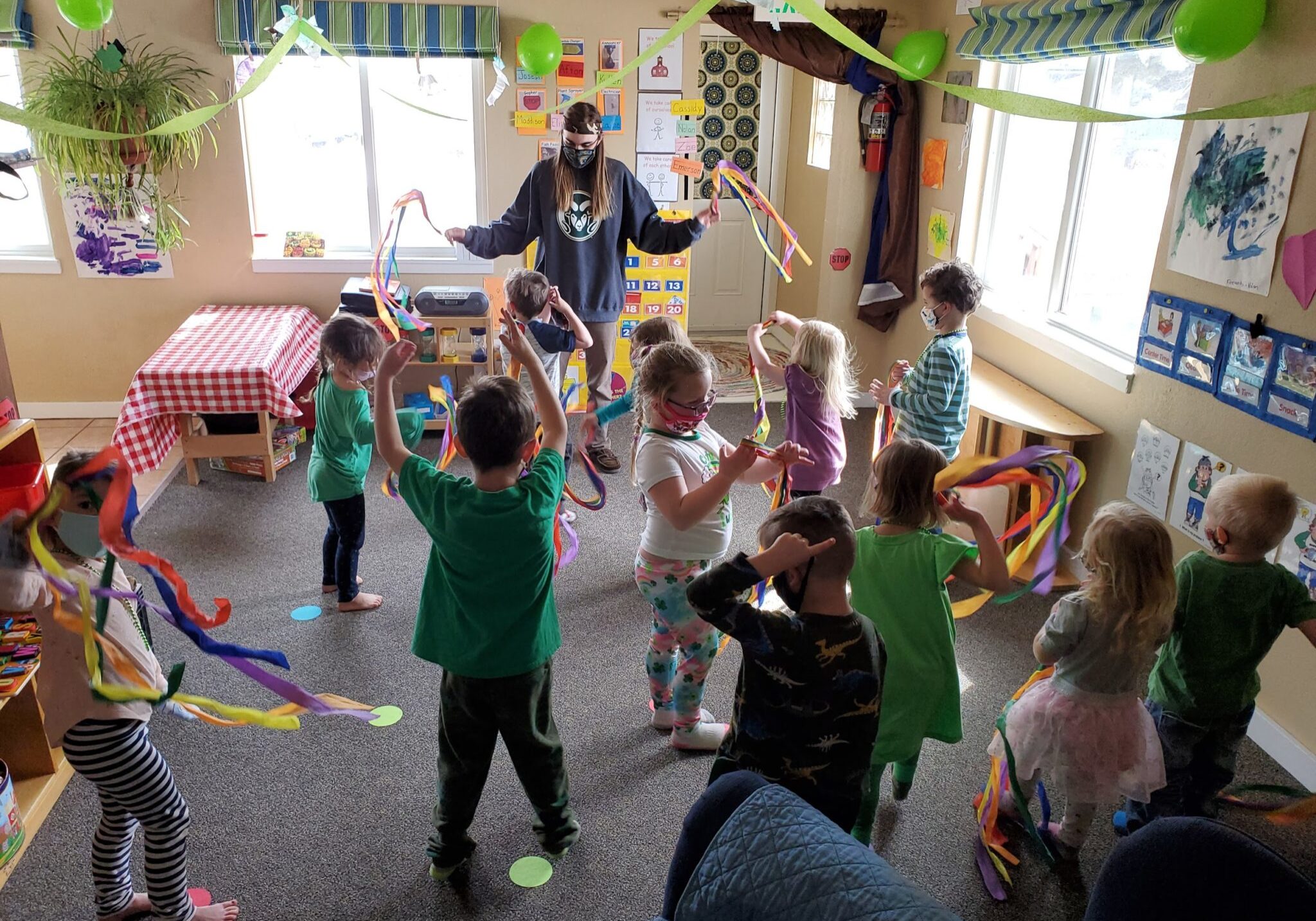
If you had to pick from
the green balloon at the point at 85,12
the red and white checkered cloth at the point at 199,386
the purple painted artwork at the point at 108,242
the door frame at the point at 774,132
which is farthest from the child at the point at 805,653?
the door frame at the point at 774,132

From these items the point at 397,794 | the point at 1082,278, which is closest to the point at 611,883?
the point at 397,794

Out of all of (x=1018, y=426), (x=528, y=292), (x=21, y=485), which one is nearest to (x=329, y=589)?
Answer: (x=21, y=485)

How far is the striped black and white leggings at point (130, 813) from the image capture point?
1925mm

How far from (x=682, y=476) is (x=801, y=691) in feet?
2.59

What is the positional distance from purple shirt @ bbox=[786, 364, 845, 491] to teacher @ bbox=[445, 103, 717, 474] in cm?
142

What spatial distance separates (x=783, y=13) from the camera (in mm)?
4594

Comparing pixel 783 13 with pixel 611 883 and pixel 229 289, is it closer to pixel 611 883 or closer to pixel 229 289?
pixel 229 289

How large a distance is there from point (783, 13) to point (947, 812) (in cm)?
368

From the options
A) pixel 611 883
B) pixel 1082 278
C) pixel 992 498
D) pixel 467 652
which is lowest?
pixel 611 883

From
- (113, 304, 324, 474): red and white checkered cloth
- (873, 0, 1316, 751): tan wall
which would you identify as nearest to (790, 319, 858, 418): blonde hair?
(873, 0, 1316, 751): tan wall

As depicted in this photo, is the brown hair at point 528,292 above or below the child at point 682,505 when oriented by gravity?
above

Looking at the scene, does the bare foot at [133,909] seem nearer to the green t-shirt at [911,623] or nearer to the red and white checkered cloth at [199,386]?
the green t-shirt at [911,623]

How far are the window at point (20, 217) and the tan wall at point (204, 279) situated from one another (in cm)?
7

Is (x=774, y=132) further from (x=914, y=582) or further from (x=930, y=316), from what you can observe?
(x=914, y=582)
